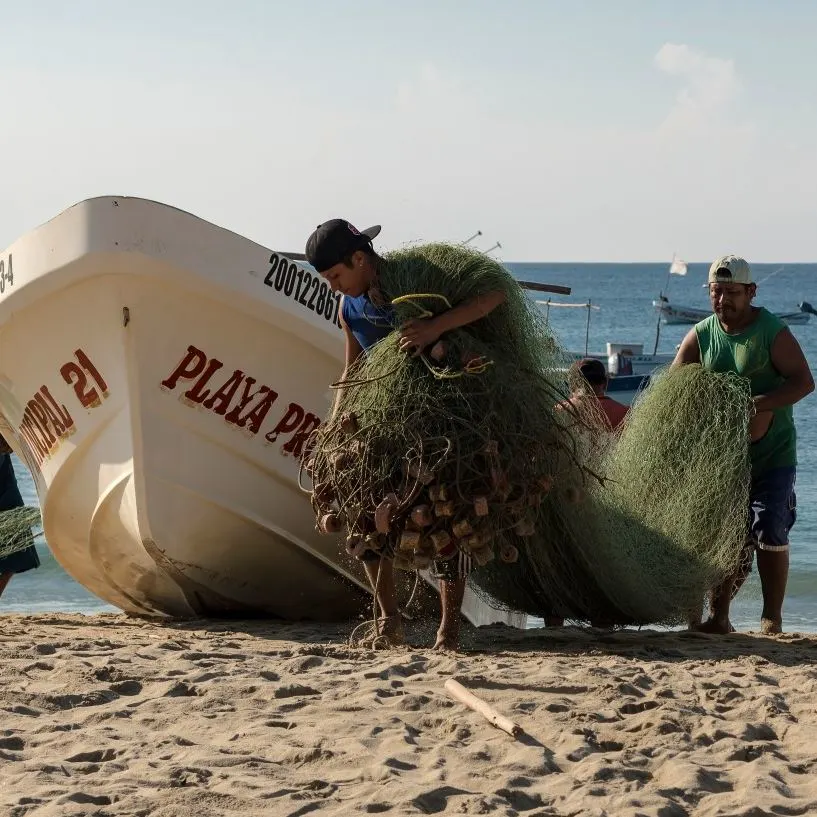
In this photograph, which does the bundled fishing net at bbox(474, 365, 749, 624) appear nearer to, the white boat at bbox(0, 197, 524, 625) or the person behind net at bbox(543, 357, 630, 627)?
the person behind net at bbox(543, 357, 630, 627)

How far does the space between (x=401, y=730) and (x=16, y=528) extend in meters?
3.93

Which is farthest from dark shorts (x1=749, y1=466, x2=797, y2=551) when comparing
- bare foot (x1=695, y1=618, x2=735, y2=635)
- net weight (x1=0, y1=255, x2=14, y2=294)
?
net weight (x1=0, y1=255, x2=14, y2=294)

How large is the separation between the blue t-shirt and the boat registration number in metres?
1.06

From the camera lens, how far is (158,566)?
6668 millimetres

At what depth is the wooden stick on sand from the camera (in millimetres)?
3963

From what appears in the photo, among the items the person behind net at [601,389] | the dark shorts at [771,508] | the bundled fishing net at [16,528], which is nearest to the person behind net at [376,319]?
the person behind net at [601,389]

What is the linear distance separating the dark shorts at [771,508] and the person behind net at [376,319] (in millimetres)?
1432

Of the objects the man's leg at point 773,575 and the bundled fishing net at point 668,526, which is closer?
the bundled fishing net at point 668,526

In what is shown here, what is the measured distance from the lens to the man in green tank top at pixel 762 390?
18.4 ft

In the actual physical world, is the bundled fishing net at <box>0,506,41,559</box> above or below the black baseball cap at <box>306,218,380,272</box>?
below

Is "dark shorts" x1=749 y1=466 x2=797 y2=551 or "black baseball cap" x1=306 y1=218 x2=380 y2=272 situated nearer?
"black baseball cap" x1=306 y1=218 x2=380 y2=272

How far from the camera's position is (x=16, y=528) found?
731 centimetres

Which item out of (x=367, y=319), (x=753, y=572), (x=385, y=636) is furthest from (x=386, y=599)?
(x=753, y=572)

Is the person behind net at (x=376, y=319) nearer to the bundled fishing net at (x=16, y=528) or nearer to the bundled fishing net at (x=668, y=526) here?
the bundled fishing net at (x=668, y=526)
